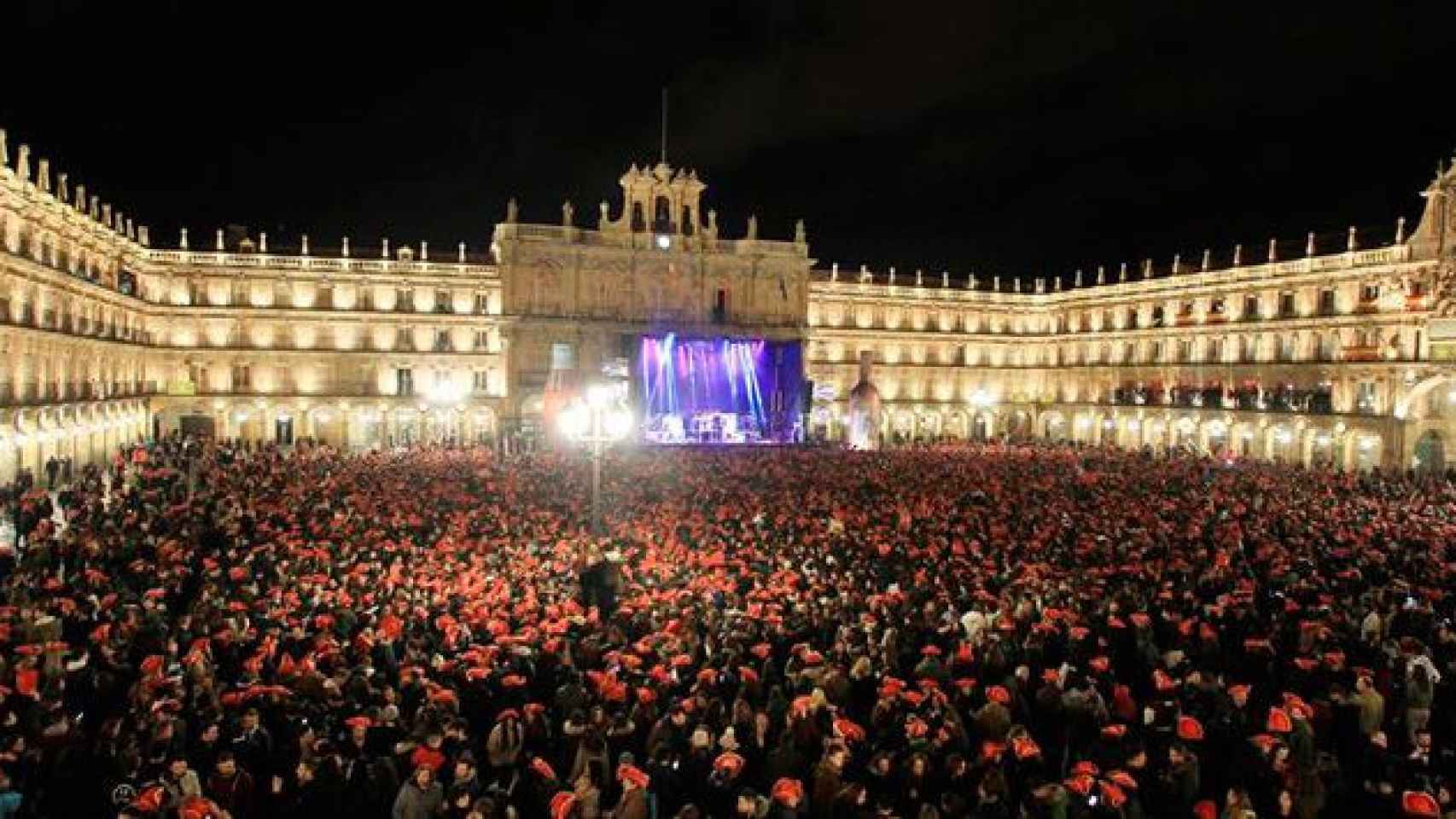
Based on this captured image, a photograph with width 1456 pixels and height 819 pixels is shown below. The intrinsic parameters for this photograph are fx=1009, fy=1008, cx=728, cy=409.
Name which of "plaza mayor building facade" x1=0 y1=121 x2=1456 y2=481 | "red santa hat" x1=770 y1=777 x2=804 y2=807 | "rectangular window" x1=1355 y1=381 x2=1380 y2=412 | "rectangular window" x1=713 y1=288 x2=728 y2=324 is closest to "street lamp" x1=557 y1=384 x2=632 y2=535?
"plaza mayor building facade" x1=0 y1=121 x2=1456 y2=481

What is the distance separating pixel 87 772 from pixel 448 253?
55458 mm

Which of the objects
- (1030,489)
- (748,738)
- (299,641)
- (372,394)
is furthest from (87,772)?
(372,394)

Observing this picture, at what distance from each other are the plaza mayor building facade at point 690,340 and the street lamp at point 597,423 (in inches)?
105

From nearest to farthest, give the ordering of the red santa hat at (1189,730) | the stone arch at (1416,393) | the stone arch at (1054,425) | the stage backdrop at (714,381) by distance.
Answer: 1. the red santa hat at (1189,730)
2. the stone arch at (1416,393)
3. the stage backdrop at (714,381)
4. the stone arch at (1054,425)

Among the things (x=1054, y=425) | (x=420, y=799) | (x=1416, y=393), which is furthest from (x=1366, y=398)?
(x=420, y=799)

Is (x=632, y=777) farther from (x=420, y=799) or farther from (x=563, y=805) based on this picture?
(x=420, y=799)

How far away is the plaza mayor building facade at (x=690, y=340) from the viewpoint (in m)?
44.0

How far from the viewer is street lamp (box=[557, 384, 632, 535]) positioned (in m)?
20.3

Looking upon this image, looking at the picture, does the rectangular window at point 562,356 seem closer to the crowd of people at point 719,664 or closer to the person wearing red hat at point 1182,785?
the crowd of people at point 719,664

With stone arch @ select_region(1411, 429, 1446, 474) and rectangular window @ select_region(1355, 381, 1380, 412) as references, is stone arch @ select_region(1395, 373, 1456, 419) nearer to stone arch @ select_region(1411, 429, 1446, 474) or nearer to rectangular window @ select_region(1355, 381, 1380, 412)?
stone arch @ select_region(1411, 429, 1446, 474)

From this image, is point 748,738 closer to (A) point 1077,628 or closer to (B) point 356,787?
(B) point 356,787

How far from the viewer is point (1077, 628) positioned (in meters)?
11.6

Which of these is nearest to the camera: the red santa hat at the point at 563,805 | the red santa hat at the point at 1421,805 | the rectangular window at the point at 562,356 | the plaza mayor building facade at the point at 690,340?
the red santa hat at the point at 1421,805

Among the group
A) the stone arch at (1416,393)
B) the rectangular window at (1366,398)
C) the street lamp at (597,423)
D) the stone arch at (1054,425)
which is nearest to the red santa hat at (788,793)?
the street lamp at (597,423)
